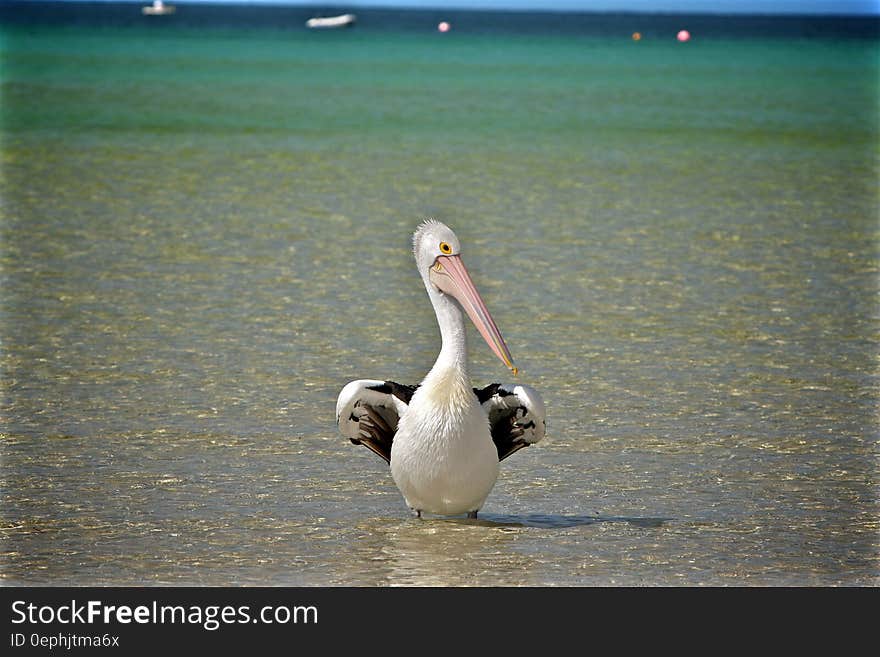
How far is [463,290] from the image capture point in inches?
189

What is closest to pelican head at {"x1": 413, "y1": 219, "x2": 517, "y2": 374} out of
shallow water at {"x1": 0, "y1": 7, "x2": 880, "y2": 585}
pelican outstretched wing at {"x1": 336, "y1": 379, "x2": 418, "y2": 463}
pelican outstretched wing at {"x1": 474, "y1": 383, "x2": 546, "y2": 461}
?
pelican outstretched wing at {"x1": 474, "y1": 383, "x2": 546, "y2": 461}

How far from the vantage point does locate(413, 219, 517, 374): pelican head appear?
480 cm

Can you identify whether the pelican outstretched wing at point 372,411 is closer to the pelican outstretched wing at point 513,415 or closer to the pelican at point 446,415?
the pelican at point 446,415

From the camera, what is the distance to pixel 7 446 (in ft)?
18.5

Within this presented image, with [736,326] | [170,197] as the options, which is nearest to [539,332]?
[736,326]

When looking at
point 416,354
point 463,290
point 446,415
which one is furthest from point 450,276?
point 416,354

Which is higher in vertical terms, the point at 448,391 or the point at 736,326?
the point at 448,391

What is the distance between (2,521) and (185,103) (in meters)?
20.3

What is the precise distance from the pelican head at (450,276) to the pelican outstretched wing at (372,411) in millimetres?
333

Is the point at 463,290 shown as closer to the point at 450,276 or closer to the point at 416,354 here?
the point at 450,276

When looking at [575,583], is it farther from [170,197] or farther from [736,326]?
[170,197]

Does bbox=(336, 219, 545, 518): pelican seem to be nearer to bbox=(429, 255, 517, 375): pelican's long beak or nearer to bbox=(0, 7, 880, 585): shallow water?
bbox=(429, 255, 517, 375): pelican's long beak

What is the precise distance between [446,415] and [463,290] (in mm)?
441

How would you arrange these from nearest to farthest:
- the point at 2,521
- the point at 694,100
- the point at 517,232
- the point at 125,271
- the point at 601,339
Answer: the point at 2,521 < the point at 601,339 < the point at 125,271 < the point at 517,232 < the point at 694,100
